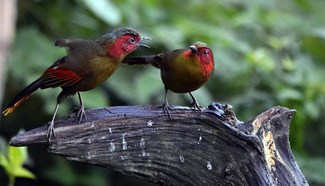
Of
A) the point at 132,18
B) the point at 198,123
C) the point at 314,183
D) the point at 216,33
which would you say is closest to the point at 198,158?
the point at 198,123

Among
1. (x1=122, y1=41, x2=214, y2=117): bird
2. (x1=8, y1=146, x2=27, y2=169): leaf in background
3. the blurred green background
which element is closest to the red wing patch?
(x1=122, y1=41, x2=214, y2=117): bird

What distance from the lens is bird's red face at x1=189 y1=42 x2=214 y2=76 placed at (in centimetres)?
290

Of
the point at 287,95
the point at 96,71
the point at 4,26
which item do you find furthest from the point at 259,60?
the point at 96,71

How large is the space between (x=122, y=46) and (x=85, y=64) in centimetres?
20

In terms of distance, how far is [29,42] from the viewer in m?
5.69

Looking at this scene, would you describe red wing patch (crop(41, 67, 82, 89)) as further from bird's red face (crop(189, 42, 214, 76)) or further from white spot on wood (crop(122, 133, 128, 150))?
bird's red face (crop(189, 42, 214, 76))

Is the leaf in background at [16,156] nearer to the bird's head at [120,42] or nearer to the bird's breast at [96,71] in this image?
the bird's breast at [96,71]

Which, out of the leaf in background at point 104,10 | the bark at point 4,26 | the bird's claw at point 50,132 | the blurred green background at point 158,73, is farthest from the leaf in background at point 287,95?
the bird's claw at point 50,132

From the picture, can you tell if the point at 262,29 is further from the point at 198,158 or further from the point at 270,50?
the point at 198,158

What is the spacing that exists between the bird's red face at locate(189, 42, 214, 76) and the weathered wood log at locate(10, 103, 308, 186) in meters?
0.19

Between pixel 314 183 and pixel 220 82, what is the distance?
1.35 m

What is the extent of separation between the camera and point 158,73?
18.1 feet

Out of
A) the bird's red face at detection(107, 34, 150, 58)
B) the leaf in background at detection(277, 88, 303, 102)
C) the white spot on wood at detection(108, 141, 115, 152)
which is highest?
the leaf in background at detection(277, 88, 303, 102)

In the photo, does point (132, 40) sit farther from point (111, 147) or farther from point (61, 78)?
point (111, 147)
